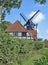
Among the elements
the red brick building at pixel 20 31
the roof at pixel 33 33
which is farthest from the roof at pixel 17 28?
the roof at pixel 33 33

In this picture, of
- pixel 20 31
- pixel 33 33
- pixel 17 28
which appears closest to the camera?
pixel 20 31

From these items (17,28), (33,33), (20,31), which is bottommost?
(33,33)

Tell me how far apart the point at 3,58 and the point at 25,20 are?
7000 centimetres

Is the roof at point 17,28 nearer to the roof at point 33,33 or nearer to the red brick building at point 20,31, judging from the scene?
the red brick building at point 20,31

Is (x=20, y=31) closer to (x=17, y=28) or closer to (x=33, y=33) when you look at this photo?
(x=17, y=28)

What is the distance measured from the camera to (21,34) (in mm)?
72250

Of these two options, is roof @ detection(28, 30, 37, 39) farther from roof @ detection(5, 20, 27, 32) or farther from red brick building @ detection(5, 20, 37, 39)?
roof @ detection(5, 20, 27, 32)

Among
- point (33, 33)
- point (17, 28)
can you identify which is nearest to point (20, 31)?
point (17, 28)

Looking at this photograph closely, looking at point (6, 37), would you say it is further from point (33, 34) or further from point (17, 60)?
point (33, 34)

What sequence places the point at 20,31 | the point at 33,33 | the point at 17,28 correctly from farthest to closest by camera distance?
1. the point at 33,33
2. the point at 17,28
3. the point at 20,31

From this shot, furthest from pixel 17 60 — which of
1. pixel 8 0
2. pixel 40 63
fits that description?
pixel 8 0

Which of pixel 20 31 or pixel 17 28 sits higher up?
pixel 17 28

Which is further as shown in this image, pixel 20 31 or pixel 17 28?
pixel 17 28

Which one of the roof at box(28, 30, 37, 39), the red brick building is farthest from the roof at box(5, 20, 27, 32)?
the roof at box(28, 30, 37, 39)
